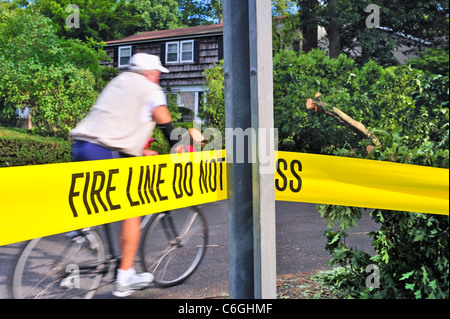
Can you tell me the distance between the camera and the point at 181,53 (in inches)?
111

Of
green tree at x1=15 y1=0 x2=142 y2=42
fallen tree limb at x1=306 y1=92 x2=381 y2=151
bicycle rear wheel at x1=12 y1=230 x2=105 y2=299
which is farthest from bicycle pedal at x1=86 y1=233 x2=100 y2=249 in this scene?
fallen tree limb at x1=306 y1=92 x2=381 y2=151

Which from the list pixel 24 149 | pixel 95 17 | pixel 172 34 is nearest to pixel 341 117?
pixel 172 34

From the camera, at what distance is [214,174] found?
8.74ft

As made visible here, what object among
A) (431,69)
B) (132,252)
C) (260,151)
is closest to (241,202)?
(260,151)

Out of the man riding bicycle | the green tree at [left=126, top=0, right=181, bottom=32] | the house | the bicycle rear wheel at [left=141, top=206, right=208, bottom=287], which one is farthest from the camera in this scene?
the bicycle rear wheel at [left=141, top=206, right=208, bottom=287]

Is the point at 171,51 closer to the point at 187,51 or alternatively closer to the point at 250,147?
the point at 187,51

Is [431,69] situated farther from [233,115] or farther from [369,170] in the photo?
[233,115]

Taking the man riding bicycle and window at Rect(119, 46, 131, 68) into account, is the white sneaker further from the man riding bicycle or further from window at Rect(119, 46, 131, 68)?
window at Rect(119, 46, 131, 68)

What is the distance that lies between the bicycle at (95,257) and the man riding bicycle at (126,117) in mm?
546

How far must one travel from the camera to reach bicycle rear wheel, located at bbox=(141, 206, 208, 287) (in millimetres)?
3322

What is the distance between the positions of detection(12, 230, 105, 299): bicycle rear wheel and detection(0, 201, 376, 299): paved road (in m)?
0.07

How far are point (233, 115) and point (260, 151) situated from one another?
21cm

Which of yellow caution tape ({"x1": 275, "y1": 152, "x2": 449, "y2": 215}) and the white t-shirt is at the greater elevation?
the white t-shirt
